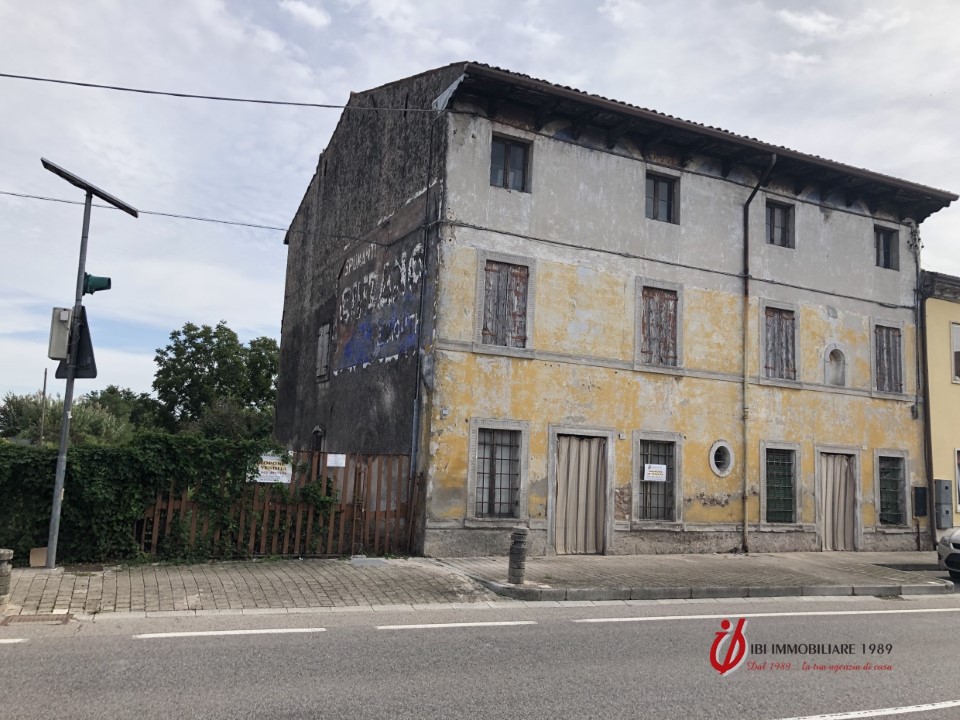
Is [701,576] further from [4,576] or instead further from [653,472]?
[4,576]

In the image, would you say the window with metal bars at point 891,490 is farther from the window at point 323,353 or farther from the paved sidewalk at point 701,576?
the window at point 323,353

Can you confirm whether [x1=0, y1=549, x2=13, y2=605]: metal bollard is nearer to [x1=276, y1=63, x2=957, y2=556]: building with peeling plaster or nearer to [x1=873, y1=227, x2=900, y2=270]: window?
[x1=276, y1=63, x2=957, y2=556]: building with peeling plaster

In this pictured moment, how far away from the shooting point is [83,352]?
10.5 m

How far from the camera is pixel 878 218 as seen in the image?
18.7 metres

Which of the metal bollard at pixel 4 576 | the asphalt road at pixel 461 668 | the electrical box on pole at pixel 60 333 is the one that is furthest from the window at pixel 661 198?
the metal bollard at pixel 4 576

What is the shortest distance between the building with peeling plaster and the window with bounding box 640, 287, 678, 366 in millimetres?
41

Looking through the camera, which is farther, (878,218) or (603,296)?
(878,218)

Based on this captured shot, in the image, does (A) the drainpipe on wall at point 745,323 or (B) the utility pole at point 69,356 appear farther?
(A) the drainpipe on wall at point 745,323

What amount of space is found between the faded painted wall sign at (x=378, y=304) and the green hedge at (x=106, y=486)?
13.9 ft

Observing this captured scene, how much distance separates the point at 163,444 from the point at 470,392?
498 cm

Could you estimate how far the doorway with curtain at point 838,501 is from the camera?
1709cm

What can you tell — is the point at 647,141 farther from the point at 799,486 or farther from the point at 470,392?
the point at 799,486

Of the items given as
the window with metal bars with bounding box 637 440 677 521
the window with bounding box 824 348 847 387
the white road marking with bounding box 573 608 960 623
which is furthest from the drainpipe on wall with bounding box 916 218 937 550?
the white road marking with bounding box 573 608 960 623

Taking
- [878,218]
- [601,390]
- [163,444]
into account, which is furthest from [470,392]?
[878,218]
